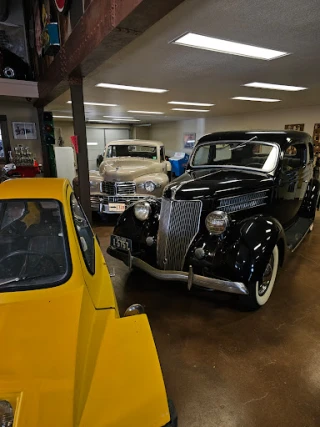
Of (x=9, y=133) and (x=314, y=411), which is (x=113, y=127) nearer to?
(x=9, y=133)

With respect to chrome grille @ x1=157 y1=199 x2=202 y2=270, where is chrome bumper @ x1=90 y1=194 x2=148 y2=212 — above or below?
below

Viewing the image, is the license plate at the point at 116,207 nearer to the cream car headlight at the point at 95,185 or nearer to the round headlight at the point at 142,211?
the cream car headlight at the point at 95,185

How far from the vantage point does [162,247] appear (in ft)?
8.77

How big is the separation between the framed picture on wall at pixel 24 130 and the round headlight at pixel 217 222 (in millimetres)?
6557

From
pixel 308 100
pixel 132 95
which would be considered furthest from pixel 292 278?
pixel 308 100

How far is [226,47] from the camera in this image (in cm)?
296

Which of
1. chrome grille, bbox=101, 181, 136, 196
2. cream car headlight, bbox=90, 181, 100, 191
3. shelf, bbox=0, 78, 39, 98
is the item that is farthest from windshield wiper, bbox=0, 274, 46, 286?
shelf, bbox=0, 78, 39, 98

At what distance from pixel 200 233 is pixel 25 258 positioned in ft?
5.21

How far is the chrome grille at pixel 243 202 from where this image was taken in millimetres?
2743

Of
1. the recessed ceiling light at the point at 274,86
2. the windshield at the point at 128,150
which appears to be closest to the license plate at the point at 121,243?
the windshield at the point at 128,150

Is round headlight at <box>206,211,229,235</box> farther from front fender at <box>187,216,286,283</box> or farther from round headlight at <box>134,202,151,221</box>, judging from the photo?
round headlight at <box>134,202,151,221</box>

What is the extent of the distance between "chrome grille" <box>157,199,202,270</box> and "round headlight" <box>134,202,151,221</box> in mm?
362

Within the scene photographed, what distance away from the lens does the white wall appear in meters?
7.81

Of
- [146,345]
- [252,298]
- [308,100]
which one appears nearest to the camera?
[146,345]
